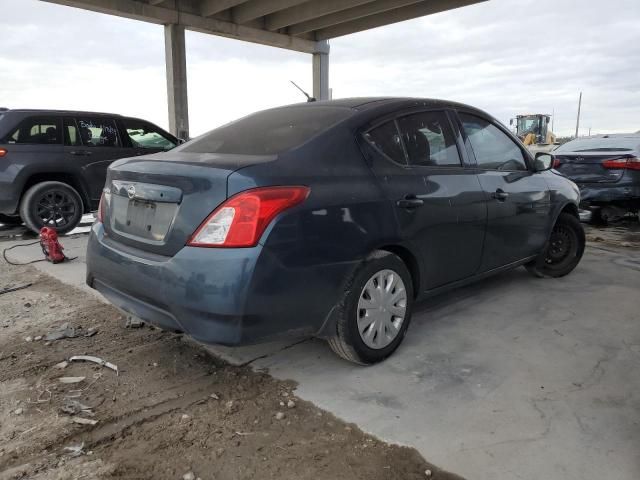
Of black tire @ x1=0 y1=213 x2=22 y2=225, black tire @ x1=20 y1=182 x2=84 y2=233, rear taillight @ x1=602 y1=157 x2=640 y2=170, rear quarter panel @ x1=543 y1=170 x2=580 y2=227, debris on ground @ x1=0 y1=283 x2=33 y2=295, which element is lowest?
debris on ground @ x1=0 y1=283 x2=33 y2=295

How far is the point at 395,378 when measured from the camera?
295 centimetres

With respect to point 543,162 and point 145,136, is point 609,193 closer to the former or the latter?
point 543,162

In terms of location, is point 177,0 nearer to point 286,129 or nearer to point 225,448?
point 286,129

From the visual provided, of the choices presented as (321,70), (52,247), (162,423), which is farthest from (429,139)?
(321,70)

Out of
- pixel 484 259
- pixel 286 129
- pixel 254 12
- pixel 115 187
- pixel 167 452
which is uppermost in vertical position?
pixel 254 12

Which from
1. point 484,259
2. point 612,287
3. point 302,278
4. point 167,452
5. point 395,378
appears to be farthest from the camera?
point 612,287

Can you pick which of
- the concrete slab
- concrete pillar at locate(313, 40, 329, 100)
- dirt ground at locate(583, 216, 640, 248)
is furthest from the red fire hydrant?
concrete pillar at locate(313, 40, 329, 100)

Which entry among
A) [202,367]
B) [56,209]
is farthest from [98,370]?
[56,209]

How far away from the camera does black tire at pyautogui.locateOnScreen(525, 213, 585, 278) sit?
4.93 metres

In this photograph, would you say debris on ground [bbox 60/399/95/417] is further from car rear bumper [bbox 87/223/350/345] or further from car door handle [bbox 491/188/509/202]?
car door handle [bbox 491/188/509/202]

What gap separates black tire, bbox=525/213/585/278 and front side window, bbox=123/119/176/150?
5666mm

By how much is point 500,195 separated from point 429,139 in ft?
2.63

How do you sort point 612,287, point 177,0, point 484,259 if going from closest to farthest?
point 484,259
point 612,287
point 177,0

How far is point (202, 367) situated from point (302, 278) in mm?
985
